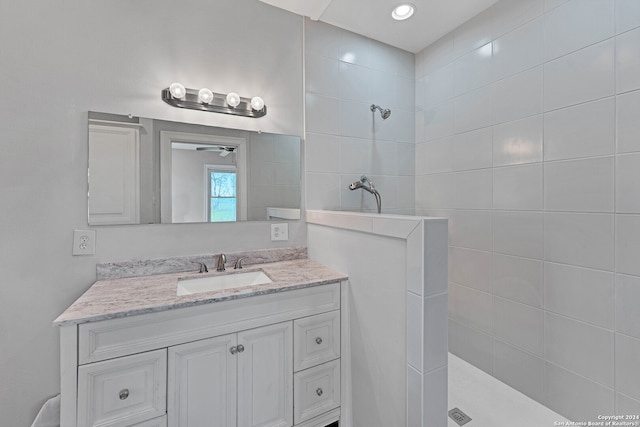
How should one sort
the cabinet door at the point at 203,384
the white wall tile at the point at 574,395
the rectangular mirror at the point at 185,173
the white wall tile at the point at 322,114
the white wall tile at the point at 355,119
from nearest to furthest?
the cabinet door at the point at 203,384
the white wall tile at the point at 574,395
the rectangular mirror at the point at 185,173
the white wall tile at the point at 322,114
the white wall tile at the point at 355,119

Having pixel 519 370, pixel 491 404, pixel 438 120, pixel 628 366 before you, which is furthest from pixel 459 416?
pixel 438 120

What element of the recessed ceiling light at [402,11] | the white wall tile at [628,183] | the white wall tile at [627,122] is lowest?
the white wall tile at [628,183]

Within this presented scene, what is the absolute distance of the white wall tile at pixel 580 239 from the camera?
1.25 metres

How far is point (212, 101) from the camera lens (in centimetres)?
161

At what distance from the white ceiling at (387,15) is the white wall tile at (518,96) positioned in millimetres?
546

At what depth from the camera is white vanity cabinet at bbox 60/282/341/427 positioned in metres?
0.95

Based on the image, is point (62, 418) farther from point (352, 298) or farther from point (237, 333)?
point (352, 298)

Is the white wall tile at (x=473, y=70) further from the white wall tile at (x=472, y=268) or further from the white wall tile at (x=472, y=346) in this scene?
the white wall tile at (x=472, y=346)

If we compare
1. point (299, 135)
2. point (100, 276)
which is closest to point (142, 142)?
point (100, 276)

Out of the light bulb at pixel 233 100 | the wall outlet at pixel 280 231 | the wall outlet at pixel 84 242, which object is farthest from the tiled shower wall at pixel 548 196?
the wall outlet at pixel 84 242

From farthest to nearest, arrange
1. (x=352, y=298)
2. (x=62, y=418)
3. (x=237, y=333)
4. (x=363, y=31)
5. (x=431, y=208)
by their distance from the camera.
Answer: (x=431, y=208)
(x=363, y=31)
(x=352, y=298)
(x=237, y=333)
(x=62, y=418)

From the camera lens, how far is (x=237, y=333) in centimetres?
118

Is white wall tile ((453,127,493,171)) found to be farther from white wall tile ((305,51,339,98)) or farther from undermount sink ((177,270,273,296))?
undermount sink ((177,270,273,296))

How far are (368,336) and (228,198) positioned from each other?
1.12 metres
